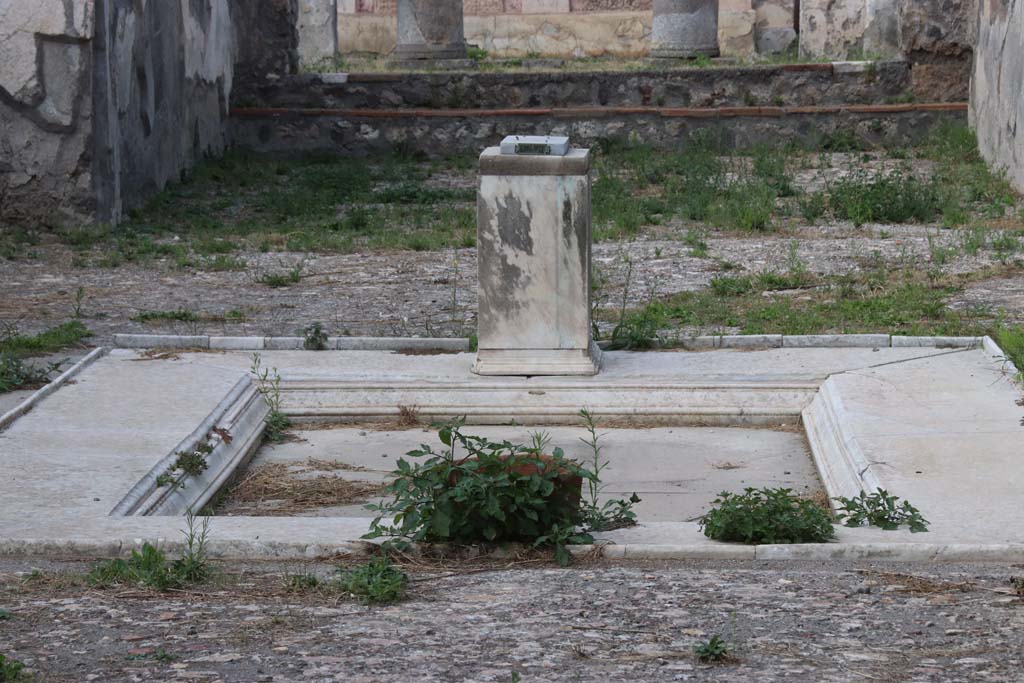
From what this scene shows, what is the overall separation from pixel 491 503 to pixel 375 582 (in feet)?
1.23

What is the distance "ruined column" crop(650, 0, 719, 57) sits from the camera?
50.1ft

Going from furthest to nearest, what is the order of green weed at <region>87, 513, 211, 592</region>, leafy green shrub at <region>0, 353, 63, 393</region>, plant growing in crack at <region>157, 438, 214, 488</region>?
leafy green shrub at <region>0, 353, 63, 393</region>
plant growing in crack at <region>157, 438, 214, 488</region>
green weed at <region>87, 513, 211, 592</region>

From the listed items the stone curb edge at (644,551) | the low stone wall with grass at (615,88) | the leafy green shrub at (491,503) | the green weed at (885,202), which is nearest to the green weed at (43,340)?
the stone curb edge at (644,551)

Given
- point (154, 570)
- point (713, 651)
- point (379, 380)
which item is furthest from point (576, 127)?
point (713, 651)

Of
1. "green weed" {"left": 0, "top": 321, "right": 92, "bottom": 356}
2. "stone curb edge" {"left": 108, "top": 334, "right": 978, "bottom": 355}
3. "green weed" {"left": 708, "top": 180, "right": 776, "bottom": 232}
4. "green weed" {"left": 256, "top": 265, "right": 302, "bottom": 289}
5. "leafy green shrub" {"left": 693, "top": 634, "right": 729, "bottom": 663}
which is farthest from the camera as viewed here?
"green weed" {"left": 708, "top": 180, "right": 776, "bottom": 232}

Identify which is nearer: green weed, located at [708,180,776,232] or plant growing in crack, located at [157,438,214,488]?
plant growing in crack, located at [157,438,214,488]

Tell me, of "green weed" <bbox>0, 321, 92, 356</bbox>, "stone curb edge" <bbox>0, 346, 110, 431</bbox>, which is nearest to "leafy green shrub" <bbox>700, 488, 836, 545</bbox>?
"stone curb edge" <bbox>0, 346, 110, 431</bbox>

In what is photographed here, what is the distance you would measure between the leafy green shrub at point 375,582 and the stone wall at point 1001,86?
7612 millimetres

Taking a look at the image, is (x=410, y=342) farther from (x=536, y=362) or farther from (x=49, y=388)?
(x=49, y=388)

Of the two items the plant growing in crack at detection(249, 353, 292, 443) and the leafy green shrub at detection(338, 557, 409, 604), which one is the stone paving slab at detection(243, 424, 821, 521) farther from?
the leafy green shrub at detection(338, 557, 409, 604)

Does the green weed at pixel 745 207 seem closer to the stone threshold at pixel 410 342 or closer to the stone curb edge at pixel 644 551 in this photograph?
the stone threshold at pixel 410 342

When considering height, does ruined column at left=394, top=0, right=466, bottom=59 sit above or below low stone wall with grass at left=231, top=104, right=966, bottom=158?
above

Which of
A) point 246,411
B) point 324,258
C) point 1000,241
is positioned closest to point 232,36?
point 324,258

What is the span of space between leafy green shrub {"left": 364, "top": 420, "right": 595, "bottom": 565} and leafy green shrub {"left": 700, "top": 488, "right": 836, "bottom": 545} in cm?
34
